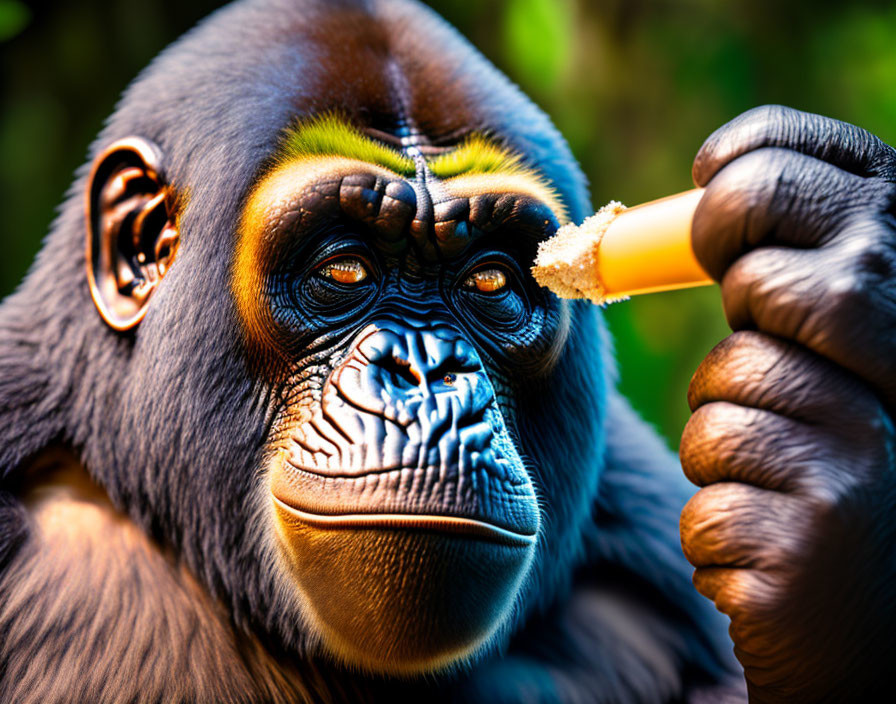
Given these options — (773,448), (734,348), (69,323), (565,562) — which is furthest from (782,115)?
(69,323)

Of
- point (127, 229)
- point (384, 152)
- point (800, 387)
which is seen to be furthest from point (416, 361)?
point (127, 229)

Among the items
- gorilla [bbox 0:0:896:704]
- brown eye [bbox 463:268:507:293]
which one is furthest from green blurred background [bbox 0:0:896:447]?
brown eye [bbox 463:268:507:293]

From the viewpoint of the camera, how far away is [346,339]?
1.25m

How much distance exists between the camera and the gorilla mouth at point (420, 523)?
1038 mm

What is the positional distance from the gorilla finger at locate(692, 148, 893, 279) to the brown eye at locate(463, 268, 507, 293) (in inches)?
17.8

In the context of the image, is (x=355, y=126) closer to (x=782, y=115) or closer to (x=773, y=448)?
(x=782, y=115)

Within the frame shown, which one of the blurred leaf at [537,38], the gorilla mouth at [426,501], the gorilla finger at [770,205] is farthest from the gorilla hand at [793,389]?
the blurred leaf at [537,38]

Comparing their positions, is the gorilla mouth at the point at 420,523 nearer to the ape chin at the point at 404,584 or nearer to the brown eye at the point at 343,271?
the ape chin at the point at 404,584

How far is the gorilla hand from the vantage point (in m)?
0.92

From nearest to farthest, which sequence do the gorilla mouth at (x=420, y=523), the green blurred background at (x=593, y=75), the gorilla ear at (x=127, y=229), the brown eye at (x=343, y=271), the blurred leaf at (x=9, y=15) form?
the gorilla mouth at (x=420, y=523)
the brown eye at (x=343, y=271)
the gorilla ear at (x=127, y=229)
the blurred leaf at (x=9, y=15)
the green blurred background at (x=593, y=75)

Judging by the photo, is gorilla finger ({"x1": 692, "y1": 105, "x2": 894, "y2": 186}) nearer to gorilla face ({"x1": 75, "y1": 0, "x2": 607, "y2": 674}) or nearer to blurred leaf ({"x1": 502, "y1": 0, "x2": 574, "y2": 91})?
gorilla face ({"x1": 75, "y1": 0, "x2": 607, "y2": 674})

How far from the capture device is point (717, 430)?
964mm

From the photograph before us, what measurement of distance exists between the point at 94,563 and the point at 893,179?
1.24 m

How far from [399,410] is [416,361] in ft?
0.29
